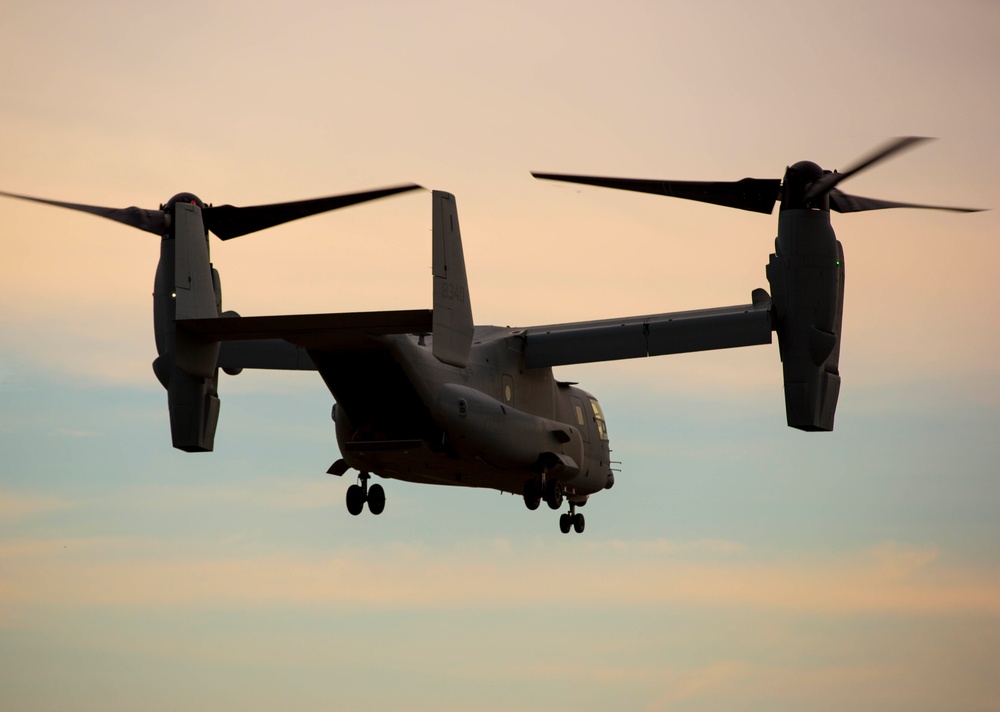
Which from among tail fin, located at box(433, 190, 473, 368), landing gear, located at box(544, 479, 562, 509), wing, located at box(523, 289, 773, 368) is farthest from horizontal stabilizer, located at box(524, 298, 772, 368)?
tail fin, located at box(433, 190, 473, 368)

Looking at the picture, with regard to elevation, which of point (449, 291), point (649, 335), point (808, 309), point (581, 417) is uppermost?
point (649, 335)

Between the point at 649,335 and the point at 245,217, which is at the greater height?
A: the point at 245,217

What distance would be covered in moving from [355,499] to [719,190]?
981cm

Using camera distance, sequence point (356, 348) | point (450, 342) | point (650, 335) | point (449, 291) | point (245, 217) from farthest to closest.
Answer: point (650, 335), point (245, 217), point (356, 348), point (449, 291), point (450, 342)

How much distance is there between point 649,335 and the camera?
33031 mm

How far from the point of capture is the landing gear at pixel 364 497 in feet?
110

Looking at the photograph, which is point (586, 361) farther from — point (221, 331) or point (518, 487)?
point (221, 331)

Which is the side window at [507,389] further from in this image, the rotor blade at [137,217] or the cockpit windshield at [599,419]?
the rotor blade at [137,217]

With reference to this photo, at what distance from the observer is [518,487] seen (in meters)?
34.2

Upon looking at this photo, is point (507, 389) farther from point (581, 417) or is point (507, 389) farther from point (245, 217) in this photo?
point (245, 217)

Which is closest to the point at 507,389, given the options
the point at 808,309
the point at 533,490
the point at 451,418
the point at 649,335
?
the point at 533,490

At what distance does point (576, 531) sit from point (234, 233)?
10950mm

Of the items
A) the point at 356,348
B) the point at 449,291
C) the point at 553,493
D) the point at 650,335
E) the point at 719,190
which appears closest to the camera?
the point at 449,291

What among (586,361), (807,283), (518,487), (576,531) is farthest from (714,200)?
(576,531)
